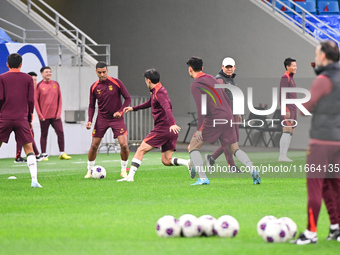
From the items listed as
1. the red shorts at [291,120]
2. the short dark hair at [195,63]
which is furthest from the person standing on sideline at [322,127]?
the red shorts at [291,120]

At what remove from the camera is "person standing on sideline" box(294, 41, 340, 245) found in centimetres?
700

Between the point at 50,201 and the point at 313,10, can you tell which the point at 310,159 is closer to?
the point at 50,201

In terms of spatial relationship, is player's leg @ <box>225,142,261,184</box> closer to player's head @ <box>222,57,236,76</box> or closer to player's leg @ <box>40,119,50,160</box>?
player's head @ <box>222,57,236,76</box>

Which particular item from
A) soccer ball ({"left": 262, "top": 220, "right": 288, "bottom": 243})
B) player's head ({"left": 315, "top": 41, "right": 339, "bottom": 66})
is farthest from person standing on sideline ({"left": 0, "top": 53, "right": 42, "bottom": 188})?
player's head ({"left": 315, "top": 41, "right": 339, "bottom": 66})

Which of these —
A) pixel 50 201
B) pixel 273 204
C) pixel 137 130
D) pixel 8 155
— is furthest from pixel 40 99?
pixel 273 204

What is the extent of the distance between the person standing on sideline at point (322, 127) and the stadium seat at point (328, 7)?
82.4 ft

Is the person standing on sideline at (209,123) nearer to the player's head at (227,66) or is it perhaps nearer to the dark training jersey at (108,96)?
the player's head at (227,66)

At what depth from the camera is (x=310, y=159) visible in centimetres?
721

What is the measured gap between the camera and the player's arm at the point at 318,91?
6922mm

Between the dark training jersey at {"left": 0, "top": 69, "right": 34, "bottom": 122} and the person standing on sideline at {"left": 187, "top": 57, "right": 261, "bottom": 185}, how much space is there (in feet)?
9.19

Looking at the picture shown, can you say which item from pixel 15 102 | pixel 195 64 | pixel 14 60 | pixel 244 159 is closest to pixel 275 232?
pixel 244 159

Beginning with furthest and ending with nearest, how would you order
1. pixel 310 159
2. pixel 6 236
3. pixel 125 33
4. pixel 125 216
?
1. pixel 125 33
2. pixel 125 216
3. pixel 6 236
4. pixel 310 159

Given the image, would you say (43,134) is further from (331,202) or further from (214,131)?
(331,202)

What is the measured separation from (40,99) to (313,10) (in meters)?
14.8
